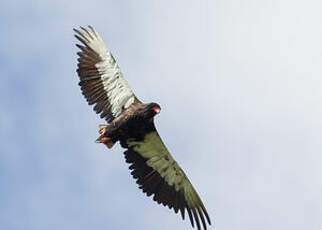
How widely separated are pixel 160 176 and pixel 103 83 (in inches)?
151

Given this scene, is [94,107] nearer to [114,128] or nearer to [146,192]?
[114,128]

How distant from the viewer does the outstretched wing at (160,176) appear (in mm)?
22688

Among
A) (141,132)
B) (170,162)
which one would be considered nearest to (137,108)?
(141,132)

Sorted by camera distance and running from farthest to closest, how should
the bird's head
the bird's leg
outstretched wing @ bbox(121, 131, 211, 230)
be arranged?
1. outstretched wing @ bbox(121, 131, 211, 230)
2. the bird's leg
3. the bird's head

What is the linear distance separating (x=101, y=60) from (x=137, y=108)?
2.55m

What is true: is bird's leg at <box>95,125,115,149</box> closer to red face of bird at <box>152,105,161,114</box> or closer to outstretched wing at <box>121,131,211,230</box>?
outstretched wing at <box>121,131,211,230</box>

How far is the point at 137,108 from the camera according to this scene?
72.2 feet

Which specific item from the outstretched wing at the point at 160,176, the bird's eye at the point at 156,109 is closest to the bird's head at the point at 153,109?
the bird's eye at the point at 156,109

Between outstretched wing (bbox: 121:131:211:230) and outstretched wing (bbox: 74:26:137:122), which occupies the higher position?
outstretched wing (bbox: 74:26:137:122)

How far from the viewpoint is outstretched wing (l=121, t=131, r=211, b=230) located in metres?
22.7

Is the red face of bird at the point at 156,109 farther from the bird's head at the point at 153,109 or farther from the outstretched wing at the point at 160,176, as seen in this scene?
the outstretched wing at the point at 160,176

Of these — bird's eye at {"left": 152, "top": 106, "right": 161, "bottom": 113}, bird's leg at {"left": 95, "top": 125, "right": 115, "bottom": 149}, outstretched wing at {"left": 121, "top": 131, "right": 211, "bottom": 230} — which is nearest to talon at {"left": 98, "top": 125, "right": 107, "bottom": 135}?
bird's leg at {"left": 95, "top": 125, "right": 115, "bottom": 149}

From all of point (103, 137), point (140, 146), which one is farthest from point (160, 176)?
point (103, 137)

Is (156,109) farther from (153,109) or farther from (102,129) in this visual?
(102,129)
